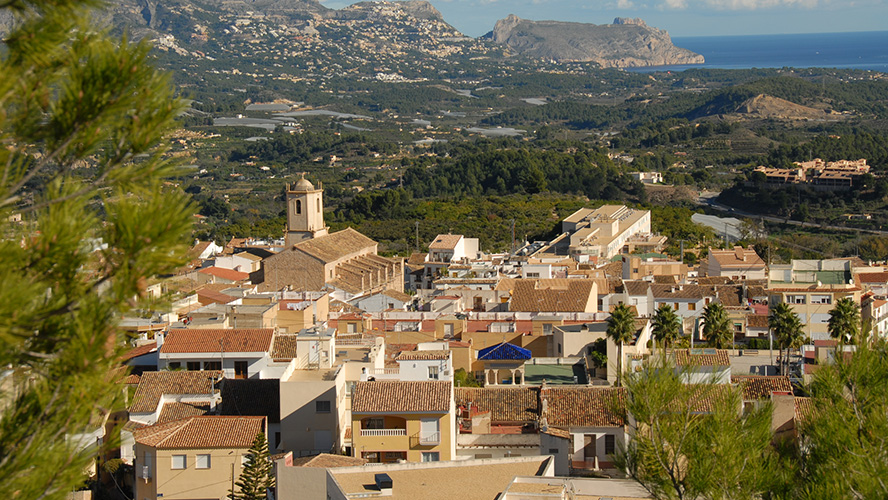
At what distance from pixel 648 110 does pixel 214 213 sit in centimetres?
8420

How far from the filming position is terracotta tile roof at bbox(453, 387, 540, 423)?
15.8 meters

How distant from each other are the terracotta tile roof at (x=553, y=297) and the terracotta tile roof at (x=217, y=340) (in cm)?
794

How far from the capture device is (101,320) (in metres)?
3.83

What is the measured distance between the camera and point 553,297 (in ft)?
85.0

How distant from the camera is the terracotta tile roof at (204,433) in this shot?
1390 cm

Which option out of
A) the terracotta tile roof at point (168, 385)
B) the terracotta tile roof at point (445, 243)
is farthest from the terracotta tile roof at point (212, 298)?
the terracotta tile roof at point (445, 243)

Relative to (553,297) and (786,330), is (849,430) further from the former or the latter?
(553,297)

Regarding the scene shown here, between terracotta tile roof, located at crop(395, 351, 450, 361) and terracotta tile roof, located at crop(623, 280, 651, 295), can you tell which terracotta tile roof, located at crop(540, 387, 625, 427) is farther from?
terracotta tile roof, located at crop(623, 280, 651, 295)

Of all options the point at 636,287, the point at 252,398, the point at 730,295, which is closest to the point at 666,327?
the point at 636,287

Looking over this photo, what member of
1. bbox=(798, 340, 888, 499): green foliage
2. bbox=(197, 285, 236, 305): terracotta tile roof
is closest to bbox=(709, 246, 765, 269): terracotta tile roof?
bbox=(197, 285, 236, 305): terracotta tile roof

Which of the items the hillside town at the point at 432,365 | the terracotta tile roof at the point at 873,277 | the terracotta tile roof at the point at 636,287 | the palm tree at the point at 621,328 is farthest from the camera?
the terracotta tile roof at the point at 873,277

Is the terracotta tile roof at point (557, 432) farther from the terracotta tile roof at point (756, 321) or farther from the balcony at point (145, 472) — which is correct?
the terracotta tile roof at point (756, 321)

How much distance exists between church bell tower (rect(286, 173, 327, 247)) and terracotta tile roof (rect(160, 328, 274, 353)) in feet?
51.3

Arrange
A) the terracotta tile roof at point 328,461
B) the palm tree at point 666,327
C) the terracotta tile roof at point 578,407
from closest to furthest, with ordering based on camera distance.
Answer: the terracotta tile roof at point 328,461
the terracotta tile roof at point 578,407
the palm tree at point 666,327
